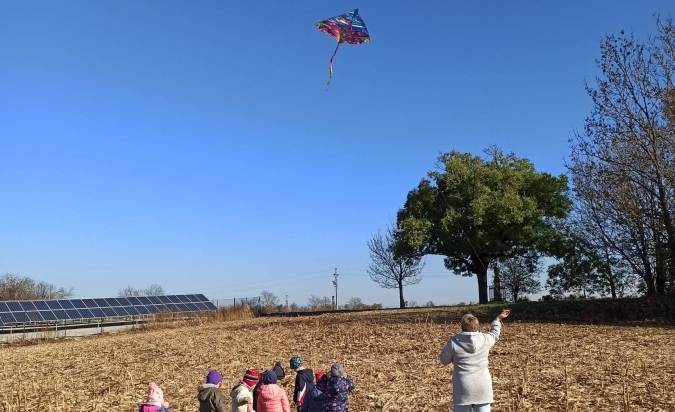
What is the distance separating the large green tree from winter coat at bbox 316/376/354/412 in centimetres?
3001

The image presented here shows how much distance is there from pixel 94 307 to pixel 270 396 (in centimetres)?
3487

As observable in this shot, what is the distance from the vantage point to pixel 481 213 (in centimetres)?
3603

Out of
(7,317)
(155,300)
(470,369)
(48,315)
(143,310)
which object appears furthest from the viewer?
(155,300)

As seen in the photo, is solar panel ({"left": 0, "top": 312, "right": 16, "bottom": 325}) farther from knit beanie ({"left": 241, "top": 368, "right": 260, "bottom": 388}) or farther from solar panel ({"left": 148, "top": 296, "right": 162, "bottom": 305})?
knit beanie ({"left": 241, "top": 368, "right": 260, "bottom": 388})

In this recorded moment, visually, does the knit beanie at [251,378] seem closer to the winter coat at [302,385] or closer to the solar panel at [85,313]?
the winter coat at [302,385]

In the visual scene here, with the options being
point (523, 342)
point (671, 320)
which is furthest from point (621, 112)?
point (523, 342)

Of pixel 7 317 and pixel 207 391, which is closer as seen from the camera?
pixel 207 391

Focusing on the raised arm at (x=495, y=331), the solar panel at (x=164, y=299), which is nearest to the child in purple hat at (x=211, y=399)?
the raised arm at (x=495, y=331)

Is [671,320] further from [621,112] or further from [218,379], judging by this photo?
[218,379]

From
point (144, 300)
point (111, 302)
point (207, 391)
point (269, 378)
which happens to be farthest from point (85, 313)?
point (269, 378)

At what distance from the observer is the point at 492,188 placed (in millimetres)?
38375

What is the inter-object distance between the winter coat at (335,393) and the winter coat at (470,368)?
4.65ft

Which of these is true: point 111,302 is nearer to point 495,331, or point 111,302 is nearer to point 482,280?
point 482,280

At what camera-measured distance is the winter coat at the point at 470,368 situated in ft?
19.6
